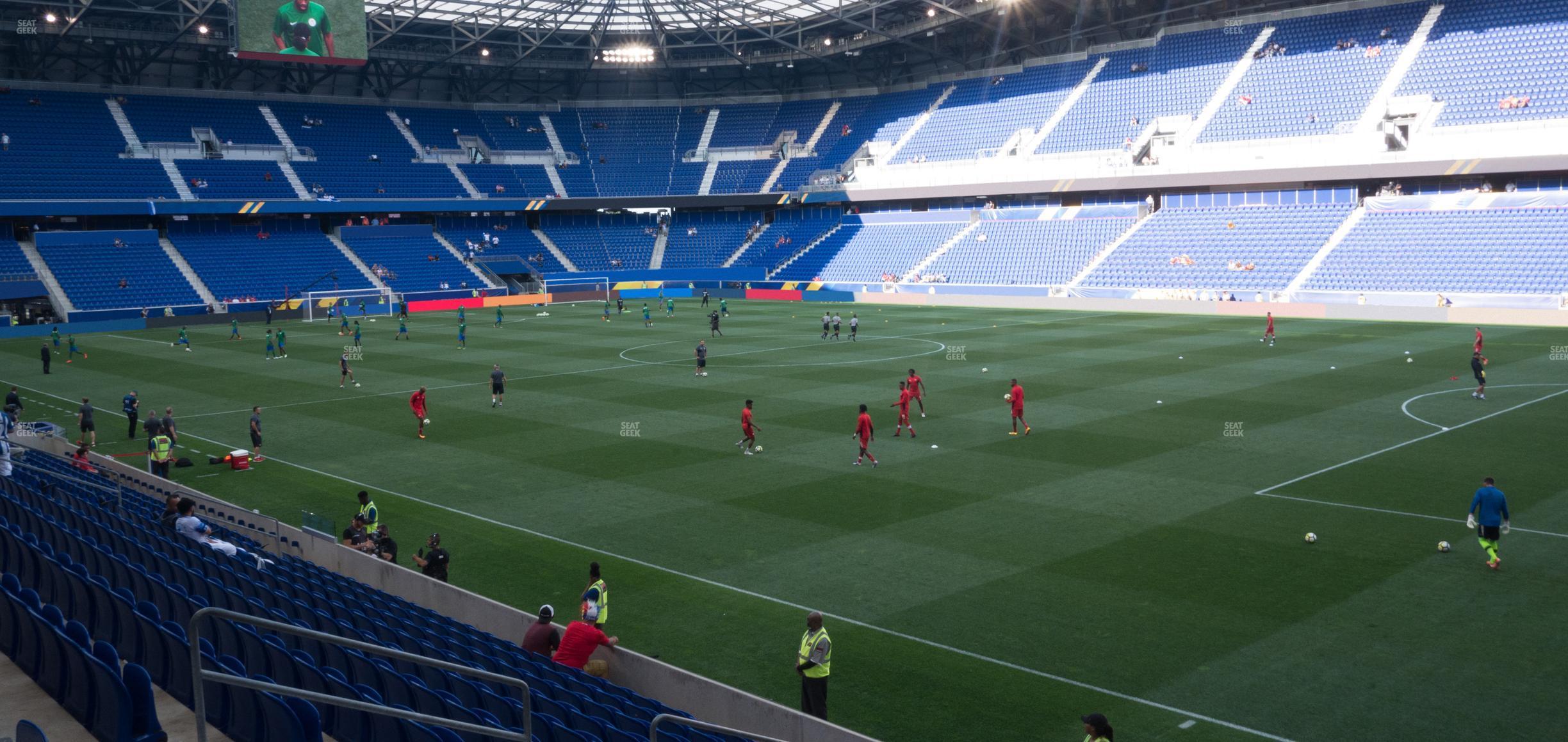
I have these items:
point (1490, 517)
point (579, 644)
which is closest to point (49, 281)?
point (579, 644)

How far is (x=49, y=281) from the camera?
213 ft

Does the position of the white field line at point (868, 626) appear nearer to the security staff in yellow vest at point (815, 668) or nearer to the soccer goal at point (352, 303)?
the security staff in yellow vest at point (815, 668)

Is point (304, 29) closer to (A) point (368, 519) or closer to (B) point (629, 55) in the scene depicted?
(B) point (629, 55)

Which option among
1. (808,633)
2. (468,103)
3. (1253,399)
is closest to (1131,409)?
(1253,399)

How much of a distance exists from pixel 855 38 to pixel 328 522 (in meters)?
73.5

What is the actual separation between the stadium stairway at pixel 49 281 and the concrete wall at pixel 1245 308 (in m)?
50.1

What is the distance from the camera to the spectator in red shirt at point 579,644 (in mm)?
11820

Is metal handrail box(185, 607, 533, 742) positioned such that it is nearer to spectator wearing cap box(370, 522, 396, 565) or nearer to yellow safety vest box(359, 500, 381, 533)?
spectator wearing cap box(370, 522, 396, 565)

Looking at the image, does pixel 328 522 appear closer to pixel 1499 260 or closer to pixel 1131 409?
pixel 1131 409

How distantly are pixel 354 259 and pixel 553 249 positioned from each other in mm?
17302

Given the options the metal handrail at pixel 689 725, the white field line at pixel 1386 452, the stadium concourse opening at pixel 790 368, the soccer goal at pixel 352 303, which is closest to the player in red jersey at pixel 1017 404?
the stadium concourse opening at pixel 790 368

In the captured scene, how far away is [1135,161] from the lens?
71.7 metres

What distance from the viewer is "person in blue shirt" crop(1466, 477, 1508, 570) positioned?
15.3 metres

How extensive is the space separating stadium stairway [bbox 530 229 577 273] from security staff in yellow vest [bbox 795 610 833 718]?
80.9 meters
